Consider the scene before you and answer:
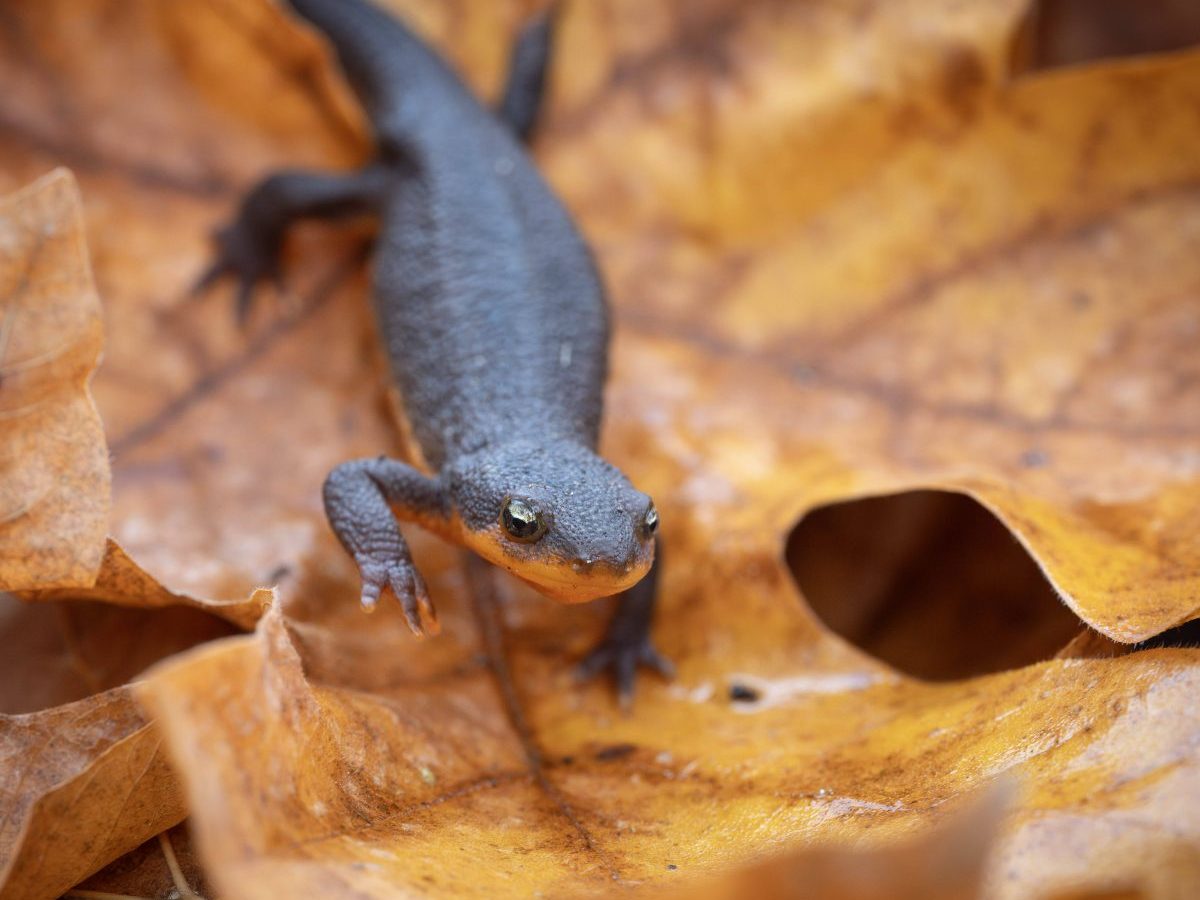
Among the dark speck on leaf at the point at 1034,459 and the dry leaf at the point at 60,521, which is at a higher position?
the dry leaf at the point at 60,521

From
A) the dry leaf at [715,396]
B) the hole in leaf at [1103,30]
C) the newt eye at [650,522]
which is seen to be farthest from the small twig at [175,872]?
the hole in leaf at [1103,30]

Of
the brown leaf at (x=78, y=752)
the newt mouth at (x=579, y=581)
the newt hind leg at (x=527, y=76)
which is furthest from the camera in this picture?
the newt hind leg at (x=527, y=76)

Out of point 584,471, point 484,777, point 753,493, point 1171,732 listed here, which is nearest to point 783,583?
point 753,493

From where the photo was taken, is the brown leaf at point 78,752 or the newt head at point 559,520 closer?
the brown leaf at point 78,752

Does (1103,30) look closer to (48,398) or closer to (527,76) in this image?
(527,76)

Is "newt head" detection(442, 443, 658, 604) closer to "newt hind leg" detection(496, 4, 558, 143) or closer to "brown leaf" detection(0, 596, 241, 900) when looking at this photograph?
"brown leaf" detection(0, 596, 241, 900)

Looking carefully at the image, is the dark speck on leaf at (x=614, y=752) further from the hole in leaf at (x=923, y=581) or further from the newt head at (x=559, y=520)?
the hole in leaf at (x=923, y=581)

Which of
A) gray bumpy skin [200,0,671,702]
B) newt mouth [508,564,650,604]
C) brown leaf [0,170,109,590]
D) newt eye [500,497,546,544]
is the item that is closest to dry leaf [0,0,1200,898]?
gray bumpy skin [200,0,671,702]

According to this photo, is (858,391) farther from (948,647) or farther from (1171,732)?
(1171,732)
